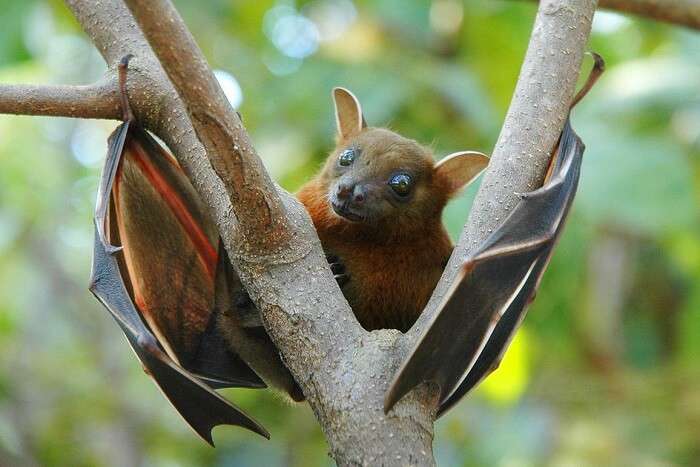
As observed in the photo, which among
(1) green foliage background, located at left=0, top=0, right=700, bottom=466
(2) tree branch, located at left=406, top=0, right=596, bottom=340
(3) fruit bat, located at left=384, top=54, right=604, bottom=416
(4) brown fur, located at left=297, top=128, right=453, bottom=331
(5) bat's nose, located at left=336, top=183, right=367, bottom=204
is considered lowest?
(1) green foliage background, located at left=0, top=0, right=700, bottom=466

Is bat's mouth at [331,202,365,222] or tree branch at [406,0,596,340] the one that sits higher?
tree branch at [406,0,596,340]

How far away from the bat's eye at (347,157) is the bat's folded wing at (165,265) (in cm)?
77

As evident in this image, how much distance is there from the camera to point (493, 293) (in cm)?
296

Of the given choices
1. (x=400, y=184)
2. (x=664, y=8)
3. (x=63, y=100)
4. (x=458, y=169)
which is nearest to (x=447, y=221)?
(x=458, y=169)

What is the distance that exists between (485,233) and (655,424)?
5135 millimetres

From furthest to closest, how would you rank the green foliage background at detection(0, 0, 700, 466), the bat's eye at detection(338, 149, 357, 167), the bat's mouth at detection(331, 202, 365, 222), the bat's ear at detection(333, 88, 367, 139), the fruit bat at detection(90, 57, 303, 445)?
the green foliage background at detection(0, 0, 700, 466) → the bat's ear at detection(333, 88, 367, 139) → the bat's eye at detection(338, 149, 357, 167) → the bat's mouth at detection(331, 202, 365, 222) → the fruit bat at detection(90, 57, 303, 445)

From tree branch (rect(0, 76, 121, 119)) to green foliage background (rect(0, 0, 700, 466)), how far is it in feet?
6.25

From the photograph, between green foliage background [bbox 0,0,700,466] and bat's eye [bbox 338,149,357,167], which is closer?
bat's eye [bbox 338,149,357,167]

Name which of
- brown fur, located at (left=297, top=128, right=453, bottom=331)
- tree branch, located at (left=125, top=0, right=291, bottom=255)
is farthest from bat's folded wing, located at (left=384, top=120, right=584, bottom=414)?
brown fur, located at (left=297, top=128, right=453, bottom=331)

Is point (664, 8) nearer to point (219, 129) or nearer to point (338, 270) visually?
point (338, 270)

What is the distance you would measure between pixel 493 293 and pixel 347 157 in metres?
1.72

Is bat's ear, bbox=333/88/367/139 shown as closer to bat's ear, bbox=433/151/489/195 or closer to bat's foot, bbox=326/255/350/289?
bat's ear, bbox=433/151/489/195

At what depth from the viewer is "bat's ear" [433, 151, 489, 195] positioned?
4.40m

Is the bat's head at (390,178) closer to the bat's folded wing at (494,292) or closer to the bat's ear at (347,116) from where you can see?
the bat's ear at (347,116)
